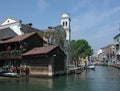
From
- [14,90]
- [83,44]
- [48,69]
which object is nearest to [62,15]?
[83,44]

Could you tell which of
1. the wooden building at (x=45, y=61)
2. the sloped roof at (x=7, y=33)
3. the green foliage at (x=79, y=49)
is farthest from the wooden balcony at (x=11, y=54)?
the green foliage at (x=79, y=49)

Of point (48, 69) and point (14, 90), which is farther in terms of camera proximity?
point (48, 69)

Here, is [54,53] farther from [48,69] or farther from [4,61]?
[4,61]

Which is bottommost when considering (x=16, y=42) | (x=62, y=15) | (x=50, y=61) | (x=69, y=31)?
(x=50, y=61)

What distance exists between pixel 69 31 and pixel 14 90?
7622cm

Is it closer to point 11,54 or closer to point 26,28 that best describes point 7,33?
point 26,28

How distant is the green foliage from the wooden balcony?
4230 centimetres

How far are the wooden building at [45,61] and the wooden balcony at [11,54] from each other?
1334 mm

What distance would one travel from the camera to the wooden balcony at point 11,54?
180ft

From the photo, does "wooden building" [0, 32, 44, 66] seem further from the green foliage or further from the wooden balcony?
the green foliage

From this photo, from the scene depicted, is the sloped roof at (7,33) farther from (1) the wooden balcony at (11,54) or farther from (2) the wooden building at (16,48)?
(1) the wooden balcony at (11,54)

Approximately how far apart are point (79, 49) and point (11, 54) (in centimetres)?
5179

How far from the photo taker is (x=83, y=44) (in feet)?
353

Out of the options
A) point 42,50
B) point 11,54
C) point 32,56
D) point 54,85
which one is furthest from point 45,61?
point 54,85
